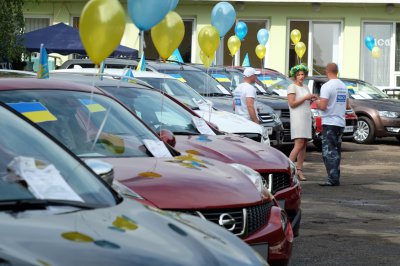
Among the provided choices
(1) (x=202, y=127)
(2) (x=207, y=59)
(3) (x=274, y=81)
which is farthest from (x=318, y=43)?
(1) (x=202, y=127)

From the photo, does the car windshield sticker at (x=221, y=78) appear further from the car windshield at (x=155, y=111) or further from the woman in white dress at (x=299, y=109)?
the car windshield at (x=155, y=111)

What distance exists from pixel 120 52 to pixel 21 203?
873 inches

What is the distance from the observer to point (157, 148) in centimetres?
769

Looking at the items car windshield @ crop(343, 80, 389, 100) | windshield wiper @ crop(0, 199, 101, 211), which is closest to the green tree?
car windshield @ crop(343, 80, 389, 100)

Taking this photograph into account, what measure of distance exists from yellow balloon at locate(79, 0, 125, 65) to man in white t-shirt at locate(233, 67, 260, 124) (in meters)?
8.03

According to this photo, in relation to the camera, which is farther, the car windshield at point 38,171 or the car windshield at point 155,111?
the car windshield at point 155,111

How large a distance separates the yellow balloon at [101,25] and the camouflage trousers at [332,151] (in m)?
7.06

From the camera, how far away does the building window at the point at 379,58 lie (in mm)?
34594

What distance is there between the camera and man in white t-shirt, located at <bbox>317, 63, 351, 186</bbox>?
15.1 m

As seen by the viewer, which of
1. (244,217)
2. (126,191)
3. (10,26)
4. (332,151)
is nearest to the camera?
(126,191)

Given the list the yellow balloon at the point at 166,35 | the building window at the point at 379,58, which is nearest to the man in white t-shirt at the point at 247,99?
the yellow balloon at the point at 166,35

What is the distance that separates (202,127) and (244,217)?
3.68m

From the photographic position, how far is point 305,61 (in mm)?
34781

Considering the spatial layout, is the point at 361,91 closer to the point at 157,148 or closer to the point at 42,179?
the point at 157,148
